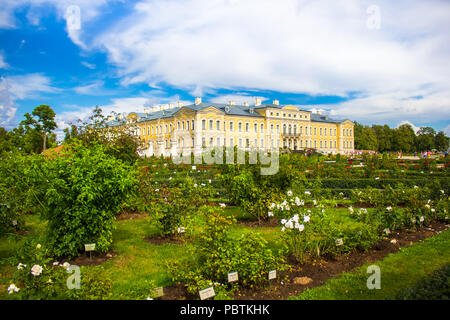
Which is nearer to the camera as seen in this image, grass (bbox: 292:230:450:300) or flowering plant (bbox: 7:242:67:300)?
flowering plant (bbox: 7:242:67:300)

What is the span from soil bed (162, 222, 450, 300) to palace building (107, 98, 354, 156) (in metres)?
31.0

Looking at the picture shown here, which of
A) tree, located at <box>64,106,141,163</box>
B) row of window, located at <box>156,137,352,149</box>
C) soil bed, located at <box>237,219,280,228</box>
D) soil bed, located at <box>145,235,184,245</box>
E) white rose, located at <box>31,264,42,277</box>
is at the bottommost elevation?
soil bed, located at <box>145,235,184,245</box>

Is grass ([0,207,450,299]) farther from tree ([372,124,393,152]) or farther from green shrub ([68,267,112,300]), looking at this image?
tree ([372,124,393,152])

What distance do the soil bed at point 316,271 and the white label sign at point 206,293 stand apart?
271 millimetres

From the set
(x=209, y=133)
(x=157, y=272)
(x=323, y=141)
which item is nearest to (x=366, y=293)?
(x=157, y=272)

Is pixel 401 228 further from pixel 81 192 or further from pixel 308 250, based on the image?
pixel 81 192

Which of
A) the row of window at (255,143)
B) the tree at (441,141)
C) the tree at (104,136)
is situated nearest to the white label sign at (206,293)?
the tree at (104,136)

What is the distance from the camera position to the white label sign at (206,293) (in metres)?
3.28

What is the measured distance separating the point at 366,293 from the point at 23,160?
6065mm

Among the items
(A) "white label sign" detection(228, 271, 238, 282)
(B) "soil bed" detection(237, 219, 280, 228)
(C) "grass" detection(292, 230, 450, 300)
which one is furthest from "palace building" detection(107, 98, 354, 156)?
(A) "white label sign" detection(228, 271, 238, 282)

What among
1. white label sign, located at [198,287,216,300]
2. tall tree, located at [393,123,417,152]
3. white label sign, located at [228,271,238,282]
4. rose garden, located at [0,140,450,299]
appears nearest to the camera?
white label sign, located at [198,287,216,300]

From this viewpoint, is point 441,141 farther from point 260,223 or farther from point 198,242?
point 198,242

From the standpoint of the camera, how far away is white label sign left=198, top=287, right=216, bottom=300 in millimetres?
3278
